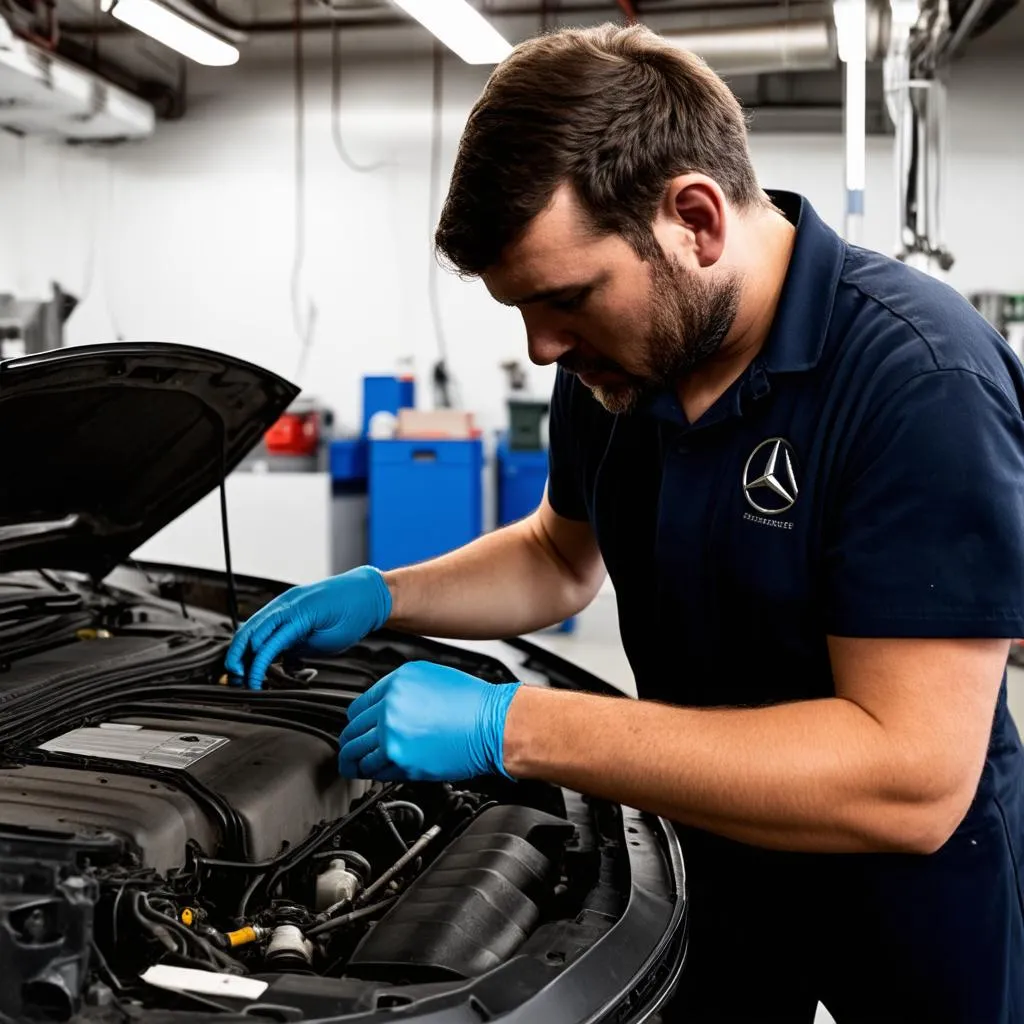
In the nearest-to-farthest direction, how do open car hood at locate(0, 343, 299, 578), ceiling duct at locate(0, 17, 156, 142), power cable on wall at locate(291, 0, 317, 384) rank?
open car hood at locate(0, 343, 299, 578), ceiling duct at locate(0, 17, 156, 142), power cable on wall at locate(291, 0, 317, 384)

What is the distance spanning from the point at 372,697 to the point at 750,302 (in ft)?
2.04

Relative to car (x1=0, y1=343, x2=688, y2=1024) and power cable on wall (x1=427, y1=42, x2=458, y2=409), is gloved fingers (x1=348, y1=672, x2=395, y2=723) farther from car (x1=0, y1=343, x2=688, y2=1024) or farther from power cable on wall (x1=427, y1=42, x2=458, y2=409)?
power cable on wall (x1=427, y1=42, x2=458, y2=409)

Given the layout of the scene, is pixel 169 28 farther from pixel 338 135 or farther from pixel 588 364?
pixel 588 364

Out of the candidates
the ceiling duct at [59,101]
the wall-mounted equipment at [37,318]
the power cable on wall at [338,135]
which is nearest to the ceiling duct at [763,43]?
the power cable on wall at [338,135]

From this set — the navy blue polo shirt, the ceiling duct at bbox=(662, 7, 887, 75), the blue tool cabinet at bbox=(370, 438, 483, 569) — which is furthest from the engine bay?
the ceiling duct at bbox=(662, 7, 887, 75)

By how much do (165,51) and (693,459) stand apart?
6.39 metres

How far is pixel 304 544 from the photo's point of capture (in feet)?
18.8

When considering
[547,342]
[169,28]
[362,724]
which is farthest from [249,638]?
[169,28]

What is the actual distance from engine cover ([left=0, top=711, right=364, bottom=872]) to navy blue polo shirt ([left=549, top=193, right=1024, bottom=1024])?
1.58ft

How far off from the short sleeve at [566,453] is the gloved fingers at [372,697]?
45cm

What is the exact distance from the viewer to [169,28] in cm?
475

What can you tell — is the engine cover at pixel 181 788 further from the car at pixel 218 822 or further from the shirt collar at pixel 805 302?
the shirt collar at pixel 805 302

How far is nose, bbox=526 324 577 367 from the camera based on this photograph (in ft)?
Answer: 4.00

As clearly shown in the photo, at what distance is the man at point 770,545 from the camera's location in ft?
3.42
